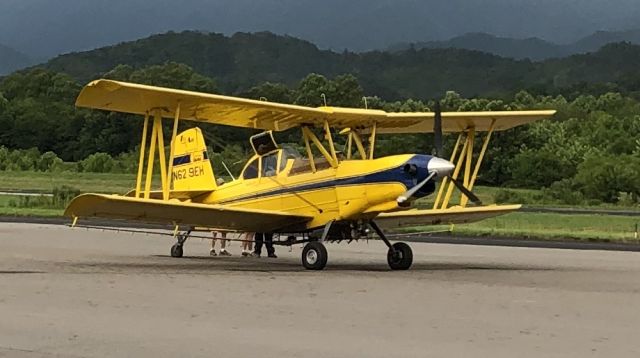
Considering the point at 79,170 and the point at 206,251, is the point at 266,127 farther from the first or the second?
the point at 79,170

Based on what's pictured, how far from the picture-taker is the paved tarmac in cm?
980

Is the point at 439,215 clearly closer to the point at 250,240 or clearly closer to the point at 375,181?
the point at 375,181

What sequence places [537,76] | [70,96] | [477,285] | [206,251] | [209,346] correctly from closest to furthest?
[209,346], [477,285], [206,251], [70,96], [537,76]

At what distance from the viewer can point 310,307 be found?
1287 centimetres

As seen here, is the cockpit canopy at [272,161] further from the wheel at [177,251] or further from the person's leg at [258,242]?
the wheel at [177,251]

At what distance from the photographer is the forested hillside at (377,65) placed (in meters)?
119

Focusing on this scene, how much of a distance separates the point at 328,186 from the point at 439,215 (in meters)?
2.46

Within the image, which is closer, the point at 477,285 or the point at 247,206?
the point at 477,285

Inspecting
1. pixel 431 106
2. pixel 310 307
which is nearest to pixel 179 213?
pixel 310 307

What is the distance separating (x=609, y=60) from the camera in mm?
152500

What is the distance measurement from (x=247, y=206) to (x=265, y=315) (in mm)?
8813

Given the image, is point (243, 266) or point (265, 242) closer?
point (243, 266)

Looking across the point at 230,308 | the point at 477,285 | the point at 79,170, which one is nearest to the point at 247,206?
the point at 477,285

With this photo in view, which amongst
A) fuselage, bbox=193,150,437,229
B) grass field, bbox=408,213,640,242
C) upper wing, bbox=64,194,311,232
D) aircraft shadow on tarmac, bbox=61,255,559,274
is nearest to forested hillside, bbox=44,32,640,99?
grass field, bbox=408,213,640,242
